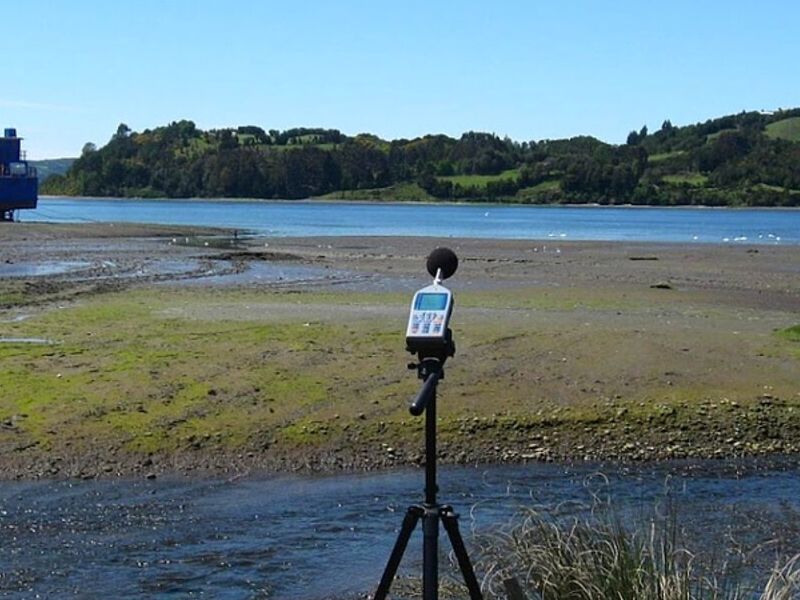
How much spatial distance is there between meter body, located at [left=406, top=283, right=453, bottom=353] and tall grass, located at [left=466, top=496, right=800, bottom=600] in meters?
1.90

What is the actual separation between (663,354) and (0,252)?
32760 mm

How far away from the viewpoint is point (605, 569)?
7.09 metres

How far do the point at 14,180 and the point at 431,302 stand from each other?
78717 millimetres

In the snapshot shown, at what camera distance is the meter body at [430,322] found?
567cm

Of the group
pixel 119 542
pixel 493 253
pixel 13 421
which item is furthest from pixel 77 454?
pixel 493 253

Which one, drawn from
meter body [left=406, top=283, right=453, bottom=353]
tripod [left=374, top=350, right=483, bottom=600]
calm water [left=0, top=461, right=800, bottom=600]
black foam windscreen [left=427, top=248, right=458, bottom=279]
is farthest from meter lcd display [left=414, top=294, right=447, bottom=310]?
calm water [left=0, top=461, right=800, bottom=600]

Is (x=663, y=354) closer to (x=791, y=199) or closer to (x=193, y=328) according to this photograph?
(x=193, y=328)

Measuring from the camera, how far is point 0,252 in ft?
149

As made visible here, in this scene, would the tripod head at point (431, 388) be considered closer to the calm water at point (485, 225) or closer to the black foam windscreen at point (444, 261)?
the black foam windscreen at point (444, 261)

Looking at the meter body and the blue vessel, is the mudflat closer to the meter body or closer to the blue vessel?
the meter body

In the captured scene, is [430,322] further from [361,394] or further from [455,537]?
[361,394]

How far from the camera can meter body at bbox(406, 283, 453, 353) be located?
18.6ft

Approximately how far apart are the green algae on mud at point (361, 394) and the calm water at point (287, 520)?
741mm

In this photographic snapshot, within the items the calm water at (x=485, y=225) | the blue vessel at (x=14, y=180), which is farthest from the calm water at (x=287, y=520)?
the blue vessel at (x=14, y=180)
